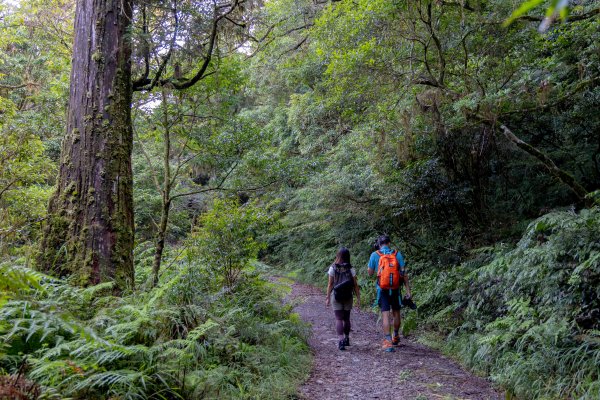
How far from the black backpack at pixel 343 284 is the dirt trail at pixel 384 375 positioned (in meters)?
0.91

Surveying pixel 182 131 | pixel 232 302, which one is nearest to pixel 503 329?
pixel 232 302

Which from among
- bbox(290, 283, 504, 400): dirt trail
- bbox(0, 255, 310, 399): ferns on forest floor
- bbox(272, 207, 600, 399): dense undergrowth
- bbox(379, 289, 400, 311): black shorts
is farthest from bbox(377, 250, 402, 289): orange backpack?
bbox(0, 255, 310, 399): ferns on forest floor

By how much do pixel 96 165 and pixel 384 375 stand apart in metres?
4.78

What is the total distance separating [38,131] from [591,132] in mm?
11368

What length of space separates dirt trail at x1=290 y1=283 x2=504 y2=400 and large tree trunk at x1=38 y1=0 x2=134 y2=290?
9.80 ft

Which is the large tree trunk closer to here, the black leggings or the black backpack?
the black backpack

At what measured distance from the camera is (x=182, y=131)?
9.40 m

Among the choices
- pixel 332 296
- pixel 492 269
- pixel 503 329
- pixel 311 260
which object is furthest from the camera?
pixel 311 260

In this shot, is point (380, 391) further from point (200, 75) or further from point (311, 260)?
point (311, 260)

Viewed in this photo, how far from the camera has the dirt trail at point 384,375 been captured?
5.27 metres

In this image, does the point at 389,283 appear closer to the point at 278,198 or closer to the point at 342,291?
the point at 342,291

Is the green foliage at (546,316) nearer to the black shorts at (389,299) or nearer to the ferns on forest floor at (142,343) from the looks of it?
the black shorts at (389,299)

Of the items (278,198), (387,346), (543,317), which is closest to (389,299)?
(387,346)

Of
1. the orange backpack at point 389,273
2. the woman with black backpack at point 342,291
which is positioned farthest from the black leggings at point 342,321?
the orange backpack at point 389,273
